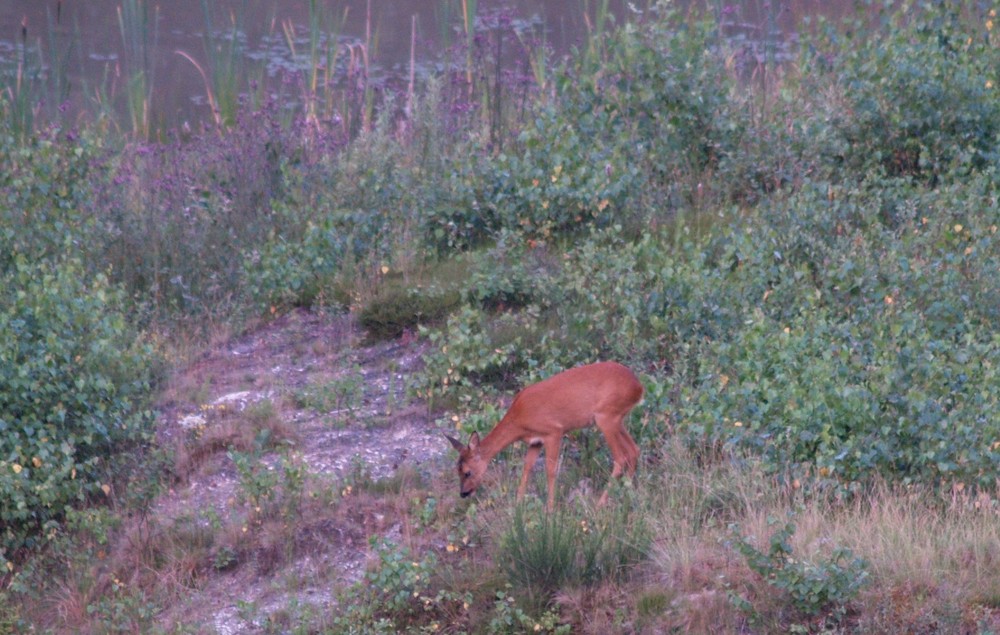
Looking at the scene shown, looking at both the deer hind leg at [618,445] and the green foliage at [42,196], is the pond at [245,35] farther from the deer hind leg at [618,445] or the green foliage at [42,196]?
Answer: the deer hind leg at [618,445]

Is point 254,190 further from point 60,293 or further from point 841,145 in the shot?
point 841,145

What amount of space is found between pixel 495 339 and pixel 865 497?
345cm

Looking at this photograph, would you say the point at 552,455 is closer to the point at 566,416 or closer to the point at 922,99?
the point at 566,416

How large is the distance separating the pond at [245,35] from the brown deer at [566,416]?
905 cm

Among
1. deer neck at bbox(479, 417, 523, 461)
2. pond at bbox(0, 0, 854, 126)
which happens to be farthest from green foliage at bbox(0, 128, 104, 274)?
pond at bbox(0, 0, 854, 126)

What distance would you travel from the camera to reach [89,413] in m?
8.49

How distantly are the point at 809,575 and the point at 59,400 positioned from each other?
4804 mm

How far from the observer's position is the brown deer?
26.1 feet

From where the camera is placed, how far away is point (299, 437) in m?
9.18

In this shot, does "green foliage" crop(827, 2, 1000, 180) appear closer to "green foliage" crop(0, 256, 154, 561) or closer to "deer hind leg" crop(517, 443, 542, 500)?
"deer hind leg" crop(517, 443, 542, 500)

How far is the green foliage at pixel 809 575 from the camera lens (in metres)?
6.13

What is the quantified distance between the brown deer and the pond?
905 centimetres

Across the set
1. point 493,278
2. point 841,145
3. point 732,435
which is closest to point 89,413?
point 493,278

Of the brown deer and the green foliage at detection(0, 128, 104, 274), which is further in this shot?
the green foliage at detection(0, 128, 104, 274)
